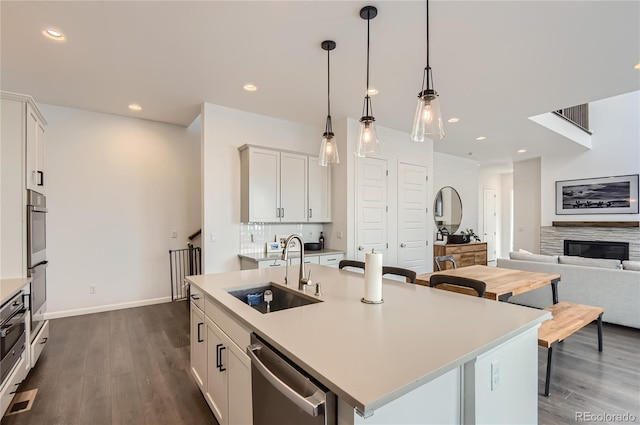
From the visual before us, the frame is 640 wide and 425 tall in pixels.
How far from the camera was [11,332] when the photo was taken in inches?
85.5

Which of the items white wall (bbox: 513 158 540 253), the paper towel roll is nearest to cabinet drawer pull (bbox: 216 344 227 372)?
the paper towel roll

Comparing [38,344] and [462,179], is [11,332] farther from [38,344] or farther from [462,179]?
[462,179]

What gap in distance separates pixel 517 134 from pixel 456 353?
5.46m

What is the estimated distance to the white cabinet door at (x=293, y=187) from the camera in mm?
4242

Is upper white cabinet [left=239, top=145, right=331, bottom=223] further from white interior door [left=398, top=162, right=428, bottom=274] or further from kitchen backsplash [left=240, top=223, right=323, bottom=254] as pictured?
white interior door [left=398, top=162, right=428, bottom=274]

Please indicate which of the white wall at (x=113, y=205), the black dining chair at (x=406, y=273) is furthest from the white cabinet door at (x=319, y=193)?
the black dining chair at (x=406, y=273)

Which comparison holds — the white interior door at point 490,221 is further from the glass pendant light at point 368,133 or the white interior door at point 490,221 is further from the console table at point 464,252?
the glass pendant light at point 368,133

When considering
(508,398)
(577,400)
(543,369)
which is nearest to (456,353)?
(508,398)

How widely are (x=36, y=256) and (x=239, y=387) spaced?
8.71ft

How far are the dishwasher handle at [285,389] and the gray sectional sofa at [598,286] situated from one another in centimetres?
427

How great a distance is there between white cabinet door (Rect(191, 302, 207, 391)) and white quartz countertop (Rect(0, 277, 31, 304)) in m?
1.23

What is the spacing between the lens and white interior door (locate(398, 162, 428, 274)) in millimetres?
5094

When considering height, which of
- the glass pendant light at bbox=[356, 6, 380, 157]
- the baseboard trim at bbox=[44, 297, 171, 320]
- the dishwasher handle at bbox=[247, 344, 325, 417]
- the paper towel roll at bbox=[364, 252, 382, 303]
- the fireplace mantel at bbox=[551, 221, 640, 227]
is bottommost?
the baseboard trim at bbox=[44, 297, 171, 320]

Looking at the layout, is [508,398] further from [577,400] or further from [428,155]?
[428,155]
